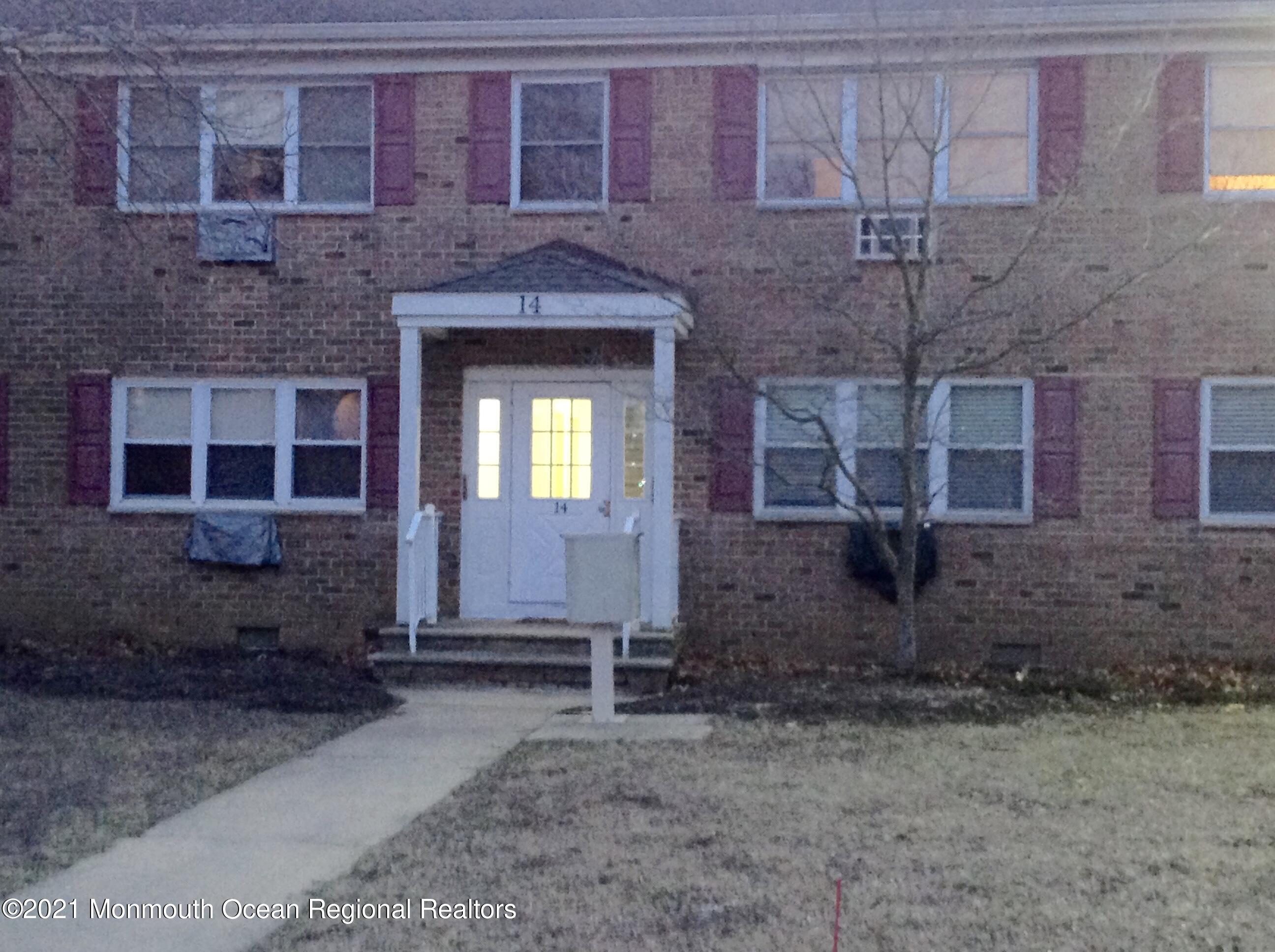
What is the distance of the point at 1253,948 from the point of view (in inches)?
207

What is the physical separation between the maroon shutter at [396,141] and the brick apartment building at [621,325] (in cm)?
3

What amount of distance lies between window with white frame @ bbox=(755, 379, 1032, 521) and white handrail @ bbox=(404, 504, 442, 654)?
9.40ft

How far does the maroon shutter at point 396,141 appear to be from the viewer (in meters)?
13.8

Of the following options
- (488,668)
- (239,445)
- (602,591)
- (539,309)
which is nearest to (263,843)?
(602,591)

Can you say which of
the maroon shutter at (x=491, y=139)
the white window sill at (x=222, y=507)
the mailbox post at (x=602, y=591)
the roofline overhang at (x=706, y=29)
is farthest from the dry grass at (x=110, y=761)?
the roofline overhang at (x=706, y=29)

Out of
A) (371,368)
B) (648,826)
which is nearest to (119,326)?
(371,368)

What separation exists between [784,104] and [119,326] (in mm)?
6396

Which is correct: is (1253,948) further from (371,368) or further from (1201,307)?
(371,368)

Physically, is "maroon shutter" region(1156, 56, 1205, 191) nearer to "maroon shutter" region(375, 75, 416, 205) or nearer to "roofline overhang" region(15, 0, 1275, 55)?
"roofline overhang" region(15, 0, 1275, 55)

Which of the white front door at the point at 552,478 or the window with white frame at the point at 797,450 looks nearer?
the window with white frame at the point at 797,450

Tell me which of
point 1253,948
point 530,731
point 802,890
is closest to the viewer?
point 1253,948

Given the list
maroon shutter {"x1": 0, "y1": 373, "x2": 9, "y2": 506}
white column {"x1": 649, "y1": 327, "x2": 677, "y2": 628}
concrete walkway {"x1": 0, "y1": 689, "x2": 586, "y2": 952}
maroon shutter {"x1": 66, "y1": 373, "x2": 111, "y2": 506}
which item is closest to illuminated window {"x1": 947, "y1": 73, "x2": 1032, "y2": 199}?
white column {"x1": 649, "y1": 327, "x2": 677, "y2": 628}

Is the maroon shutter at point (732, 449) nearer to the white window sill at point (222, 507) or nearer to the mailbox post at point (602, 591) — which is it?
the mailbox post at point (602, 591)

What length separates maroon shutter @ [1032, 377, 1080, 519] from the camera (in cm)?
1310
